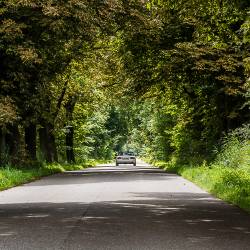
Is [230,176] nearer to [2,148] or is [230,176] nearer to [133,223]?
[133,223]

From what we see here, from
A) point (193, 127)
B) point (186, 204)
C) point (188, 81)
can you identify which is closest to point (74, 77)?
point (193, 127)

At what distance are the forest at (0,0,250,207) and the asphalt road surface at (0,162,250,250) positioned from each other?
141 inches

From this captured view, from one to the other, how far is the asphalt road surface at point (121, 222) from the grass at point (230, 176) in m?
0.46

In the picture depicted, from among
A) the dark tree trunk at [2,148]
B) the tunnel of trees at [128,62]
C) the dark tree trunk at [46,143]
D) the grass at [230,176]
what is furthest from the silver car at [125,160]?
the dark tree trunk at [2,148]

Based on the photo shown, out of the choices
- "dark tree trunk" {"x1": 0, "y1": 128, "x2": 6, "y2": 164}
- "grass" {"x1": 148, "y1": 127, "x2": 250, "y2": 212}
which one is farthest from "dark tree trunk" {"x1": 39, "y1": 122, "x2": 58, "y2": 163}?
"grass" {"x1": 148, "y1": 127, "x2": 250, "y2": 212}

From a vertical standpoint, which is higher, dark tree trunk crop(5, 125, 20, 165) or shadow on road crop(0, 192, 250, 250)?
dark tree trunk crop(5, 125, 20, 165)

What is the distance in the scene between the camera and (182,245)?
8508 mm

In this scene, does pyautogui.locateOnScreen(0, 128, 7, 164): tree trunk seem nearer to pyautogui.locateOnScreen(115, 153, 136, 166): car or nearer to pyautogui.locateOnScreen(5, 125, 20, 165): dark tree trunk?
pyautogui.locateOnScreen(5, 125, 20, 165): dark tree trunk

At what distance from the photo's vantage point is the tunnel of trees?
15.7 meters

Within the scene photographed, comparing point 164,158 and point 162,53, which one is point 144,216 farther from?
point 164,158

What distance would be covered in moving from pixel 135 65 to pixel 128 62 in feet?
1.36

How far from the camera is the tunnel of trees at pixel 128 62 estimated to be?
15.7m

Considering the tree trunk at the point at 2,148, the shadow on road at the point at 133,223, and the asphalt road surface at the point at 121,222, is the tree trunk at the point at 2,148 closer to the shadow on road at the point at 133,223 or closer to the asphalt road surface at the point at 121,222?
the asphalt road surface at the point at 121,222

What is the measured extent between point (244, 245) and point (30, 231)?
356 centimetres
